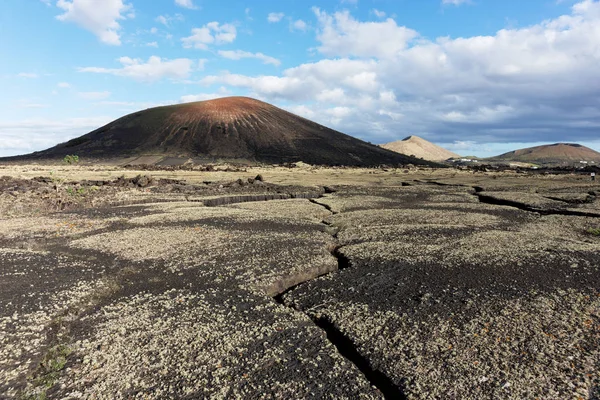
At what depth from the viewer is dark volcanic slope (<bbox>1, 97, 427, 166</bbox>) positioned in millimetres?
80125

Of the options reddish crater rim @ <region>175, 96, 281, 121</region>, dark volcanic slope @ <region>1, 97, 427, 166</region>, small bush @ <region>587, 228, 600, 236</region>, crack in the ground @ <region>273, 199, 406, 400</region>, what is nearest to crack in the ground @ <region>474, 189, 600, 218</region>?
small bush @ <region>587, 228, 600, 236</region>

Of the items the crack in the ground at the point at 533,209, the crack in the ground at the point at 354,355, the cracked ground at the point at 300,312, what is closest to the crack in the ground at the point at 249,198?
the cracked ground at the point at 300,312

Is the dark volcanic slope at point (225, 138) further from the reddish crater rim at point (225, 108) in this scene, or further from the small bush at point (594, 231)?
the small bush at point (594, 231)

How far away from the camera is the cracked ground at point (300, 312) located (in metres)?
→ 3.73

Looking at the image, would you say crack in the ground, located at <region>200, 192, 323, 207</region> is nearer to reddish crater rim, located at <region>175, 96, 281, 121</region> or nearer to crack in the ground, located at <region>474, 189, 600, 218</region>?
crack in the ground, located at <region>474, 189, 600, 218</region>

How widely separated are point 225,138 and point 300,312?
8424 centimetres

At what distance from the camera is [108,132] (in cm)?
9231

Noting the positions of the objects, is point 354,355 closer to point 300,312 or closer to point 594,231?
point 300,312

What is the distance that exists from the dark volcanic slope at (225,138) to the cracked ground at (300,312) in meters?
67.7

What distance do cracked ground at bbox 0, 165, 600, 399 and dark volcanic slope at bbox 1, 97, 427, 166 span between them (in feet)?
222

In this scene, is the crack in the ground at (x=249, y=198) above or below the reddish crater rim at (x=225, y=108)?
below

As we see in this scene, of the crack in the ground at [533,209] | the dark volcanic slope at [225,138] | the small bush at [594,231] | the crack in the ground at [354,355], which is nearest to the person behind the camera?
the crack in the ground at [354,355]

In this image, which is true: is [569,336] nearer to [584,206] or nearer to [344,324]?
[344,324]

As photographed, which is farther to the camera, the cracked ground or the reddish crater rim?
the reddish crater rim
